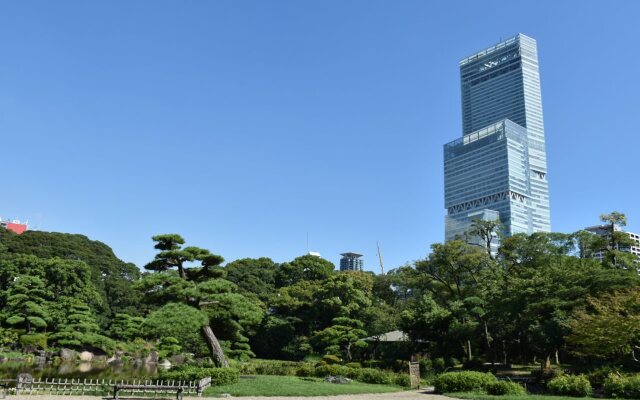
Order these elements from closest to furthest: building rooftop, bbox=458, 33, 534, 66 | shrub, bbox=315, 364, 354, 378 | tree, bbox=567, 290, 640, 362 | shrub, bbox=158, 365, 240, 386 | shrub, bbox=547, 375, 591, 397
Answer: shrub, bbox=547, 375, 591, 397
shrub, bbox=158, 365, 240, 386
tree, bbox=567, 290, 640, 362
shrub, bbox=315, 364, 354, 378
building rooftop, bbox=458, 33, 534, 66

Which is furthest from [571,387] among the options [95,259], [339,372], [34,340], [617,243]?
[95,259]

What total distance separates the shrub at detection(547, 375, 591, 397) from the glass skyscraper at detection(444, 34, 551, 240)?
107768mm

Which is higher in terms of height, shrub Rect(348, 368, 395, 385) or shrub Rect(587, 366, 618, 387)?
shrub Rect(587, 366, 618, 387)

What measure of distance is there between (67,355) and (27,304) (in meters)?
5.06

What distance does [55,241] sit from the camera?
54250 mm

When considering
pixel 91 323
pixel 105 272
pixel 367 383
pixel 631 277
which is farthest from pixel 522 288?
pixel 105 272

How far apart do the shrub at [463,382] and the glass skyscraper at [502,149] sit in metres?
108

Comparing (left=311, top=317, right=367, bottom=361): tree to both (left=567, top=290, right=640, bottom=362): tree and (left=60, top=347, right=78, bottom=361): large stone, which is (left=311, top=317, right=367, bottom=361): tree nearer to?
(left=567, top=290, right=640, bottom=362): tree

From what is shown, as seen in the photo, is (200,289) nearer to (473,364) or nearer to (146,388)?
(146,388)

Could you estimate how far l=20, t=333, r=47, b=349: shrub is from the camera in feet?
115

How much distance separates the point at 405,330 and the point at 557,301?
10355 mm

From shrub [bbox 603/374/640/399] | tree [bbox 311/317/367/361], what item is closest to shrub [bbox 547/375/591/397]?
shrub [bbox 603/374/640/399]

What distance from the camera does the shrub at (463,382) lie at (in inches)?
643

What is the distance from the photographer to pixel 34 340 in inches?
1383
